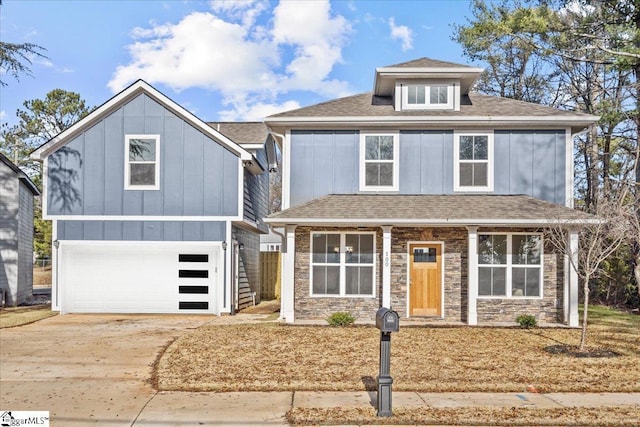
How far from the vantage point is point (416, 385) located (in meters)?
7.93

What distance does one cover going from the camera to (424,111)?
52.2 feet

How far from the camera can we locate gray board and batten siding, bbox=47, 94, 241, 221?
1648 centimetres

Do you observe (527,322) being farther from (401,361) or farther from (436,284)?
(401,361)

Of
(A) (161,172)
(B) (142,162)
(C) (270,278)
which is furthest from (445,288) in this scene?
(C) (270,278)

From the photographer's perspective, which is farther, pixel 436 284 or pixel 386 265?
pixel 436 284

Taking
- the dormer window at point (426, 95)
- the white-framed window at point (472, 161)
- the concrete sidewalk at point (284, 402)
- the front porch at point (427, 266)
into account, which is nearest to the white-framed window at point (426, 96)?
the dormer window at point (426, 95)

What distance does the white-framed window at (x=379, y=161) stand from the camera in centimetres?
1544

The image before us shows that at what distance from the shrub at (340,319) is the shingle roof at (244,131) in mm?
7860

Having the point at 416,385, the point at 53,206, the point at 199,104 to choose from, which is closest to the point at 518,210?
the point at 416,385

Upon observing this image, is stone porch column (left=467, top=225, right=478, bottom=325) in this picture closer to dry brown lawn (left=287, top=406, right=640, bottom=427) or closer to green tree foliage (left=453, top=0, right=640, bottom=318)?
green tree foliage (left=453, top=0, right=640, bottom=318)

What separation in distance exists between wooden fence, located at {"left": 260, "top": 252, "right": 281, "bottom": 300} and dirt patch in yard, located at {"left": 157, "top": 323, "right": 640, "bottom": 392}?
10.5 metres

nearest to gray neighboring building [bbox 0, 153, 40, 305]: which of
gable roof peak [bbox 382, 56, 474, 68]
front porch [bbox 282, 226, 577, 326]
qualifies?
front porch [bbox 282, 226, 577, 326]

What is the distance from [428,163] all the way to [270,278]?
10.8 meters

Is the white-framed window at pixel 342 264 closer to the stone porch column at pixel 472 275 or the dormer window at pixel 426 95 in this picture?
the stone porch column at pixel 472 275
